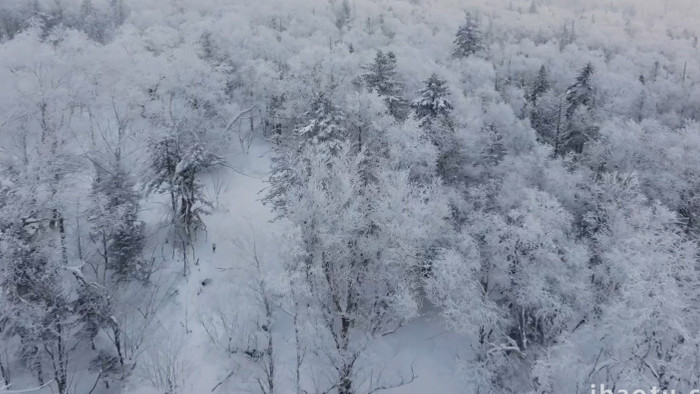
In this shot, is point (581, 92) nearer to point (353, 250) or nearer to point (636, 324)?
point (636, 324)

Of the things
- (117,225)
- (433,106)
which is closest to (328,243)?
(117,225)

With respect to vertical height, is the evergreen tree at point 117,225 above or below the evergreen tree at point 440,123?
below

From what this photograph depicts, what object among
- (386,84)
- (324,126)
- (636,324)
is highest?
(386,84)

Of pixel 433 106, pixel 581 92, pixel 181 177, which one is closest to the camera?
pixel 181 177

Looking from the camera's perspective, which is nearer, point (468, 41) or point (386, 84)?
point (386, 84)

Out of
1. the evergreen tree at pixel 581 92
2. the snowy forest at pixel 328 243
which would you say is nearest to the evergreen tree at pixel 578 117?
the evergreen tree at pixel 581 92

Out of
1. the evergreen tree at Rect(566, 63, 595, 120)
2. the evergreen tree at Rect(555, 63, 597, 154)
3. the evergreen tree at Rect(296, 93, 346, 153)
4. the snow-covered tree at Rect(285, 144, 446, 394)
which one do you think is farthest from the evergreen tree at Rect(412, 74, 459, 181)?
the evergreen tree at Rect(566, 63, 595, 120)

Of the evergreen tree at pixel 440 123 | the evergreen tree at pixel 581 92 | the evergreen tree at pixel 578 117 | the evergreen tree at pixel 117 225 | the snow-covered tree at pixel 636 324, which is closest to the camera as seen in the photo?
the snow-covered tree at pixel 636 324

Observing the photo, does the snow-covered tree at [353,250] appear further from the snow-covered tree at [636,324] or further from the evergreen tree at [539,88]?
the evergreen tree at [539,88]

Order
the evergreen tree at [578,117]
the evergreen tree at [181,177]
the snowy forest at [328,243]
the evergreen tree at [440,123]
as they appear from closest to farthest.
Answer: the snowy forest at [328,243], the evergreen tree at [181,177], the evergreen tree at [440,123], the evergreen tree at [578,117]
